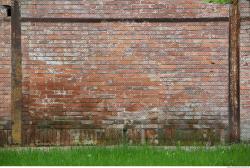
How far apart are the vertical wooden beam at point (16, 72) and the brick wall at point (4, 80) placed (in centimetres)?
7

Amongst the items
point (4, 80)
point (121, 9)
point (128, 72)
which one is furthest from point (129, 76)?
point (4, 80)

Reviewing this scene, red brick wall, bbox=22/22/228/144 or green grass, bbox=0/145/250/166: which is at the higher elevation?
red brick wall, bbox=22/22/228/144

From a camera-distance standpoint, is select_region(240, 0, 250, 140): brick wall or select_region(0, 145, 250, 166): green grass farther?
select_region(240, 0, 250, 140): brick wall

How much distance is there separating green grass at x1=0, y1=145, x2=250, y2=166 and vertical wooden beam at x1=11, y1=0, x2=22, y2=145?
0.81m

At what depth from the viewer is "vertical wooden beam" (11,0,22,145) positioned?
934cm

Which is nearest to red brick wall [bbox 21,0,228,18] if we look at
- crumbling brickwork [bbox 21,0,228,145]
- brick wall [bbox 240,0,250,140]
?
crumbling brickwork [bbox 21,0,228,145]

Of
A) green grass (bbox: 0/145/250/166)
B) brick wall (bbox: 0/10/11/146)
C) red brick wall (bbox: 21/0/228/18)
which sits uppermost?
red brick wall (bbox: 21/0/228/18)

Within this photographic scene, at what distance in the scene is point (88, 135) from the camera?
371 inches

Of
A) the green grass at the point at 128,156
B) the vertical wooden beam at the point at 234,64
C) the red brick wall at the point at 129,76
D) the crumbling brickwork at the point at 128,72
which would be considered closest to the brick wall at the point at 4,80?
the crumbling brickwork at the point at 128,72

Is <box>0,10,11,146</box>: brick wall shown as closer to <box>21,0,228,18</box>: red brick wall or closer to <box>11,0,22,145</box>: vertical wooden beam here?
<box>11,0,22,145</box>: vertical wooden beam

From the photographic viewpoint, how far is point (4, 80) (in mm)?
9359

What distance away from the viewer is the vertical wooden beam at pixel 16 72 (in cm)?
934

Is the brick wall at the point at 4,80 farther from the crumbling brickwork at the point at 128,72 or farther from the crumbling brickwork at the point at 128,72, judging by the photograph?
the crumbling brickwork at the point at 128,72

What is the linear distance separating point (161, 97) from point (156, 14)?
139 centimetres
